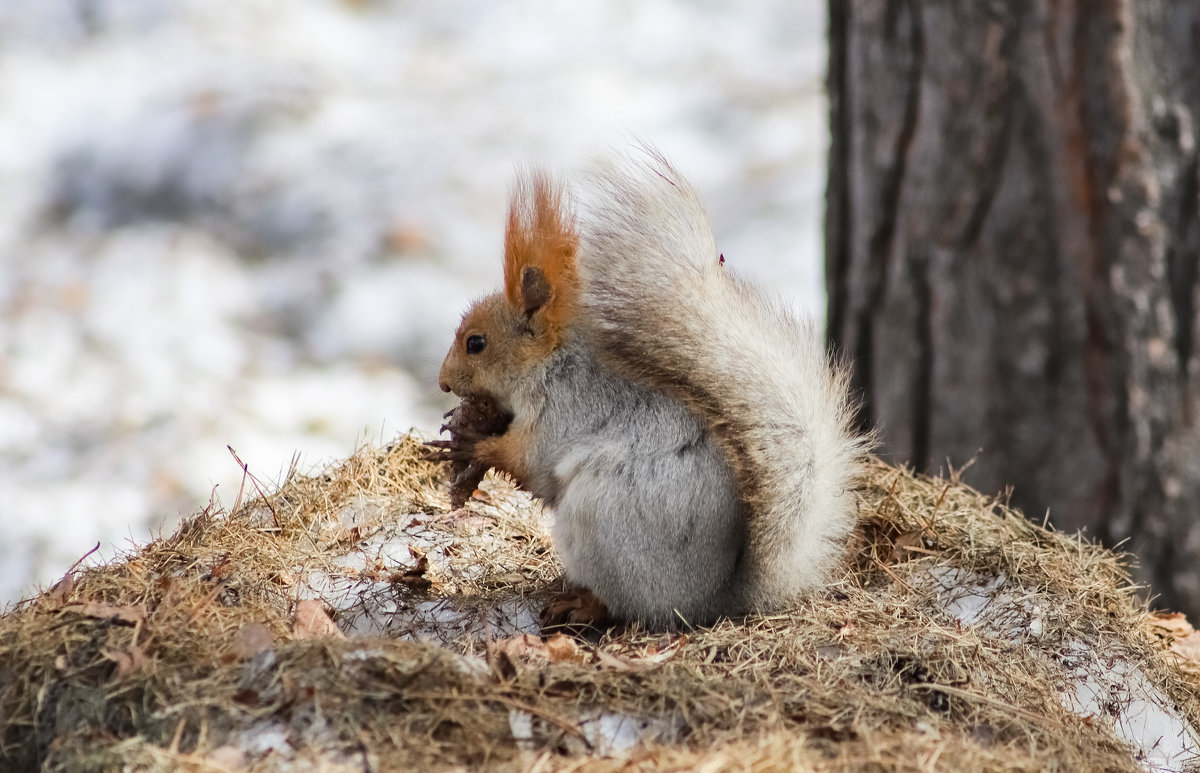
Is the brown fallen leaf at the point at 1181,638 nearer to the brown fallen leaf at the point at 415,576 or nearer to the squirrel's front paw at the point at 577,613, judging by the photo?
the squirrel's front paw at the point at 577,613

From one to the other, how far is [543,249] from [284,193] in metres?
4.01

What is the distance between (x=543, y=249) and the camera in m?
2.31

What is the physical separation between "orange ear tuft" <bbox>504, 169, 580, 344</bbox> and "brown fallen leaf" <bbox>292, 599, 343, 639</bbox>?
26.7 inches

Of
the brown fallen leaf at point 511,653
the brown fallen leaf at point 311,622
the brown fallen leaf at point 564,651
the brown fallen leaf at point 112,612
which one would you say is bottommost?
the brown fallen leaf at point 564,651

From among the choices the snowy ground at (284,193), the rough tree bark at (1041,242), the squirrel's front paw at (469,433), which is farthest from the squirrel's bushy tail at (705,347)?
the snowy ground at (284,193)

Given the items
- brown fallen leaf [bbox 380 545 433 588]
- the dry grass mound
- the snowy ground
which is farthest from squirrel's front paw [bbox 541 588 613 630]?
the snowy ground

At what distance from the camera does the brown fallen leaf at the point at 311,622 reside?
83.2 inches

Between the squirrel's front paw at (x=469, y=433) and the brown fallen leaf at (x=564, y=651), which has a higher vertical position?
the squirrel's front paw at (x=469, y=433)

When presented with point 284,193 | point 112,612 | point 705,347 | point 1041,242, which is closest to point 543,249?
point 705,347

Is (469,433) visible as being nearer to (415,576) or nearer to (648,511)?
(415,576)

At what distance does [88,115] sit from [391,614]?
4.80m

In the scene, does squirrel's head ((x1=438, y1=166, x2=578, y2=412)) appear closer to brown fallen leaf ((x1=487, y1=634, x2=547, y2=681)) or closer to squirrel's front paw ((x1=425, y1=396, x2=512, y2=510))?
squirrel's front paw ((x1=425, y1=396, x2=512, y2=510))

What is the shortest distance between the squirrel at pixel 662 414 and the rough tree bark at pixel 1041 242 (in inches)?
38.7

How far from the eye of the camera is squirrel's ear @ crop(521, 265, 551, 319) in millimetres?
2320
